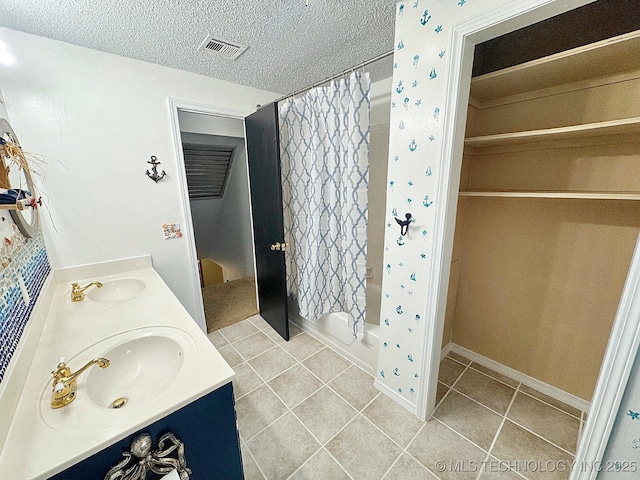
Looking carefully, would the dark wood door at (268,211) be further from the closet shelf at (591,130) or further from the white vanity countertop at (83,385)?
the closet shelf at (591,130)

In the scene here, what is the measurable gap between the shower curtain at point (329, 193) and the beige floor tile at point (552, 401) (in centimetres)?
114

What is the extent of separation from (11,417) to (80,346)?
1.02ft

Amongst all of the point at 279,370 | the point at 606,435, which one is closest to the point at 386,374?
the point at 279,370

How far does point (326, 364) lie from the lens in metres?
1.88

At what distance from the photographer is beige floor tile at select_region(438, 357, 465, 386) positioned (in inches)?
67.0

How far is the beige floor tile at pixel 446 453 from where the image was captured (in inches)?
45.8

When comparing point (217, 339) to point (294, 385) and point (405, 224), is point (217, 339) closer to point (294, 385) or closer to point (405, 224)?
point (294, 385)

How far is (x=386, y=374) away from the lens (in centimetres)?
156

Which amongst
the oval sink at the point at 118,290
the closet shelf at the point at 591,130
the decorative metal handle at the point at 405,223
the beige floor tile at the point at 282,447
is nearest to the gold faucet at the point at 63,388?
the oval sink at the point at 118,290

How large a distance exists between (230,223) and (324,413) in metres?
3.08

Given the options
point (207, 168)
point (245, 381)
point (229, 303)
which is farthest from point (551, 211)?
point (207, 168)

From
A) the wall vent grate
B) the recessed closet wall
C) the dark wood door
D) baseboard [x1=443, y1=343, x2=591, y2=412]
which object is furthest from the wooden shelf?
the wall vent grate

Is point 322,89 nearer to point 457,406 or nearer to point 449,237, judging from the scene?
point 449,237

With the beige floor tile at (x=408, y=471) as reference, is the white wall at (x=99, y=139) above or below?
above
